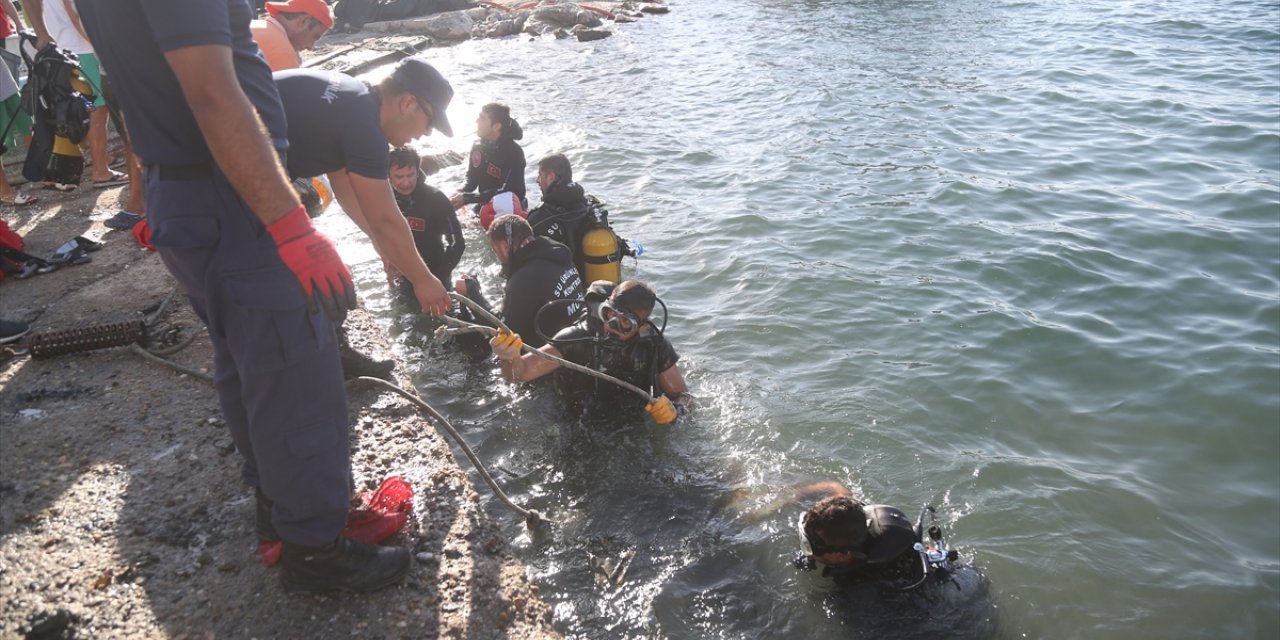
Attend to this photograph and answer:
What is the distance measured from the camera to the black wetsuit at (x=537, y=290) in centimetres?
504

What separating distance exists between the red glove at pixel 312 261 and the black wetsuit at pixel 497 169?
5206 mm

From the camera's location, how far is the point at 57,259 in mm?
5715

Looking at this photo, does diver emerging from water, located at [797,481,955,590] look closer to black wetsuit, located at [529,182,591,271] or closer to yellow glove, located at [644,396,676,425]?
yellow glove, located at [644,396,676,425]

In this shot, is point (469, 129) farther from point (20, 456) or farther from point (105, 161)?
point (20, 456)

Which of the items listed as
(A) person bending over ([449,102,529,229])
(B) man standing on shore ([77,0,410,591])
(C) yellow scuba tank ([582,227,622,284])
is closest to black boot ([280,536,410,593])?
(B) man standing on shore ([77,0,410,591])

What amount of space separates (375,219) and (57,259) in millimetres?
4040

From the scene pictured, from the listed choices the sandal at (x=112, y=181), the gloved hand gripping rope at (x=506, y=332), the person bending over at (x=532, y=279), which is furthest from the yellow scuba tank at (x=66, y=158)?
the gloved hand gripping rope at (x=506, y=332)

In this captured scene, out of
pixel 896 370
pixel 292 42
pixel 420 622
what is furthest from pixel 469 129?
pixel 420 622

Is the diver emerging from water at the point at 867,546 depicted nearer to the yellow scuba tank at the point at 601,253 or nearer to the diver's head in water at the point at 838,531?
the diver's head in water at the point at 838,531

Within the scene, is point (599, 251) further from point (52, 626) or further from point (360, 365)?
point (52, 626)

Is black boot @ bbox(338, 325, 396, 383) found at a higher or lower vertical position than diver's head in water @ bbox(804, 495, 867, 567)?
higher

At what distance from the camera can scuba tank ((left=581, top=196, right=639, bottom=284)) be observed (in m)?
5.84

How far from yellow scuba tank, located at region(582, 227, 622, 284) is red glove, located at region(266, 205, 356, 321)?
3551mm

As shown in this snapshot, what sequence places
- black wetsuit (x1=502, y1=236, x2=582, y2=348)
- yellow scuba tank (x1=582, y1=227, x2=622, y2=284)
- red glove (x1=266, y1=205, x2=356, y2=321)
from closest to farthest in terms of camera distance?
red glove (x1=266, y1=205, x2=356, y2=321) < black wetsuit (x1=502, y1=236, x2=582, y2=348) < yellow scuba tank (x1=582, y1=227, x2=622, y2=284)
